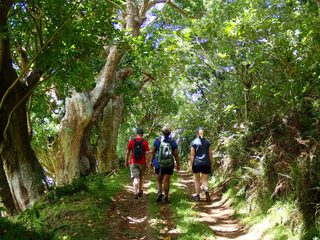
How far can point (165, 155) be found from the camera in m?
9.27

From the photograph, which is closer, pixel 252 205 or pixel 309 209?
pixel 309 209

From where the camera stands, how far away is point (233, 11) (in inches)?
469

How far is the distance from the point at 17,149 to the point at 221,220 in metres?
5.08

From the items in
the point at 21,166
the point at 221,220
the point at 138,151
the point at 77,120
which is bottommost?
the point at 221,220

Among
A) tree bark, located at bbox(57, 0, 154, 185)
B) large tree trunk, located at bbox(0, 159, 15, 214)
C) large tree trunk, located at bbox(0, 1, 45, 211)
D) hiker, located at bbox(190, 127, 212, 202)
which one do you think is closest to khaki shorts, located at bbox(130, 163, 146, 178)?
hiker, located at bbox(190, 127, 212, 202)

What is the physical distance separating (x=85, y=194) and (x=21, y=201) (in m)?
1.55

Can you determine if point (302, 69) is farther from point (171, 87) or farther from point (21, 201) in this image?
point (171, 87)

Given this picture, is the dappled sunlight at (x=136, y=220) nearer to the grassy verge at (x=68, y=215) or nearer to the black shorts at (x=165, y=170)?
Answer: the grassy verge at (x=68, y=215)

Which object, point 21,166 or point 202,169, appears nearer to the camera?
point 21,166

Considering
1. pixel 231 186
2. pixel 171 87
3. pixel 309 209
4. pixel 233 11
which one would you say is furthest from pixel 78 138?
pixel 171 87

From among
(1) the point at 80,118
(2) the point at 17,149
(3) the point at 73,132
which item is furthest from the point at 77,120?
(2) the point at 17,149

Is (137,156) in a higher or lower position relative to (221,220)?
higher

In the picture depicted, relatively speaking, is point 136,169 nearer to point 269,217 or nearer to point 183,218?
point 183,218

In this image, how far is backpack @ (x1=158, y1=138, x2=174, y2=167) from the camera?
923 centimetres
